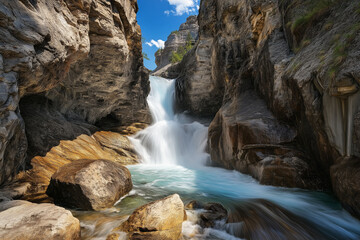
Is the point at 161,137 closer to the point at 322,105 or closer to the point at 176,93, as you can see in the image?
the point at 176,93

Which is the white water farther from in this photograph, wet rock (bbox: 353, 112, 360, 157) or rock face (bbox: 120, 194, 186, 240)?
wet rock (bbox: 353, 112, 360, 157)

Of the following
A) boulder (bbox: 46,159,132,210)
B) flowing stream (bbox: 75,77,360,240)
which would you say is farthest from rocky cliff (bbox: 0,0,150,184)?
flowing stream (bbox: 75,77,360,240)

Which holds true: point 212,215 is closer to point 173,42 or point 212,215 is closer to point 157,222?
point 157,222

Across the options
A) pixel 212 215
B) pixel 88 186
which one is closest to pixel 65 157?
pixel 88 186

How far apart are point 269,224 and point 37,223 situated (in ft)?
11.9

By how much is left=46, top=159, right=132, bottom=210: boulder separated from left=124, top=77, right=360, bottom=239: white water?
3.10ft

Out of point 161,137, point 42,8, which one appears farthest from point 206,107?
point 42,8

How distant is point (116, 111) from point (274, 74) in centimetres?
1074

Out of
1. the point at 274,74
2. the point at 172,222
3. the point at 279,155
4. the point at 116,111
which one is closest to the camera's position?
the point at 172,222

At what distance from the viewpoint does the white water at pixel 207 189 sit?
10.4ft

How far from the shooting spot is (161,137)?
44.5ft

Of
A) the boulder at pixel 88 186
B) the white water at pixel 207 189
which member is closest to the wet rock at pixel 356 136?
the white water at pixel 207 189

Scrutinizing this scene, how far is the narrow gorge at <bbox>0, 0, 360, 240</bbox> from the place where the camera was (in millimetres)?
3045

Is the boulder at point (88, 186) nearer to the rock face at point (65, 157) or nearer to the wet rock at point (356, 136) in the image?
the rock face at point (65, 157)
